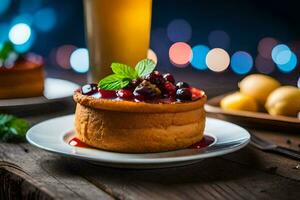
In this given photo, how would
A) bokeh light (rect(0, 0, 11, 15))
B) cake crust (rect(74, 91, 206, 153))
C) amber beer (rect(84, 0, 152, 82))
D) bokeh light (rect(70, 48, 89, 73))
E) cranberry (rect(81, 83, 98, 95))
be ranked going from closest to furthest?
cake crust (rect(74, 91, 206, 153)) < cranberry (rect(81, 83, 98, 95)) < amber beer (rect(84, 0, 152, 82)) < bokeh light (rect(70, 48, 89, 73)) < bokeh light (rect(0, 0, 11, 15))

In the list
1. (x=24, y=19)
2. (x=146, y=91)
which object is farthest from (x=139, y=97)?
(x=24, y=19)

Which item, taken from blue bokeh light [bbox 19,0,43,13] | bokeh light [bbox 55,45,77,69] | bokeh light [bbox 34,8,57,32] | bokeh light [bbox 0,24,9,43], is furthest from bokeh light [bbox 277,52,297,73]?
bokeh light [bbox 0,24,9,43]

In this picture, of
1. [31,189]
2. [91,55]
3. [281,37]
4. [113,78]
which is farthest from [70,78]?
[281,37]

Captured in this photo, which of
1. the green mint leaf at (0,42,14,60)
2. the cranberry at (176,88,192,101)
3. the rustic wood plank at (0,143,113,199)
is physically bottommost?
the rustic wood plank at (0,143,113,199)

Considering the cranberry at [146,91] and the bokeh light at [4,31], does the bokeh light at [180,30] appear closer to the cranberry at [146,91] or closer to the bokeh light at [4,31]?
the bokeh light at [4,31]

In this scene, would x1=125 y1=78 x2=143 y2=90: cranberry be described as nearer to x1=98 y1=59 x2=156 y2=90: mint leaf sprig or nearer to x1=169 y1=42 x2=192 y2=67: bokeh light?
x1=98 y1=59 x2=156 y2=90: mint leaf sprig

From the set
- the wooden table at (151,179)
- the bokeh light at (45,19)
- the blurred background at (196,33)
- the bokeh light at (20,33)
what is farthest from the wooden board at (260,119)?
the bokeh light at (20,33)
